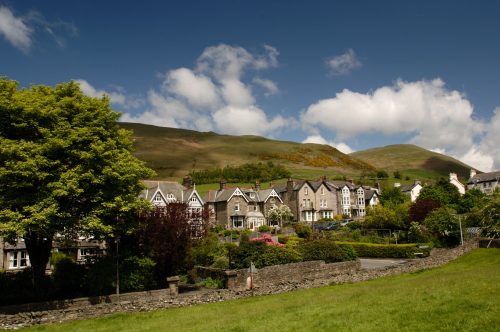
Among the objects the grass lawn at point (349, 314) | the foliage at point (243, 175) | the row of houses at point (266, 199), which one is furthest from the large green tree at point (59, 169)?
the foliage at point (243, 175)

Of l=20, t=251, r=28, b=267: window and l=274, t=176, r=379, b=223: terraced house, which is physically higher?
l=274, t=176, r=379, b=223: terraced house

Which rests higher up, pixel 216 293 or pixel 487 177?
pixel 487 177

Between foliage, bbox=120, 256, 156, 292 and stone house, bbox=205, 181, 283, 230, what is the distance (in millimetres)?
50452

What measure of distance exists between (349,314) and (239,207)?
66082 mm

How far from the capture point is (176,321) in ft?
62.5

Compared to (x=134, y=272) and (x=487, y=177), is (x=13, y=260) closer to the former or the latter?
(x=134, y=272)

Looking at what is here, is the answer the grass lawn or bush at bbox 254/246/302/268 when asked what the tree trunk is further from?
bush at bbox 254/246/302/268

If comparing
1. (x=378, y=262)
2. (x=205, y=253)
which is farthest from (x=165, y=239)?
(x=378, y=262)

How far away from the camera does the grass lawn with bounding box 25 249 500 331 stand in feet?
43.5

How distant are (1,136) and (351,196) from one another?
85317 mm

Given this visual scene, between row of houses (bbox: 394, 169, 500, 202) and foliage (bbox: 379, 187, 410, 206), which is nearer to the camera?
foliage (bbox: 379, 187, 410, 206)

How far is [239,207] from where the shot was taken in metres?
81.3

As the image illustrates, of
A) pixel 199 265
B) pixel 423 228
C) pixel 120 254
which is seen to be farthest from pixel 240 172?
pixel 120 254

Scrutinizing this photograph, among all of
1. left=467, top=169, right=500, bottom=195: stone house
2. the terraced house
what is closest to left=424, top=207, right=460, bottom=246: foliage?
the terraced house
